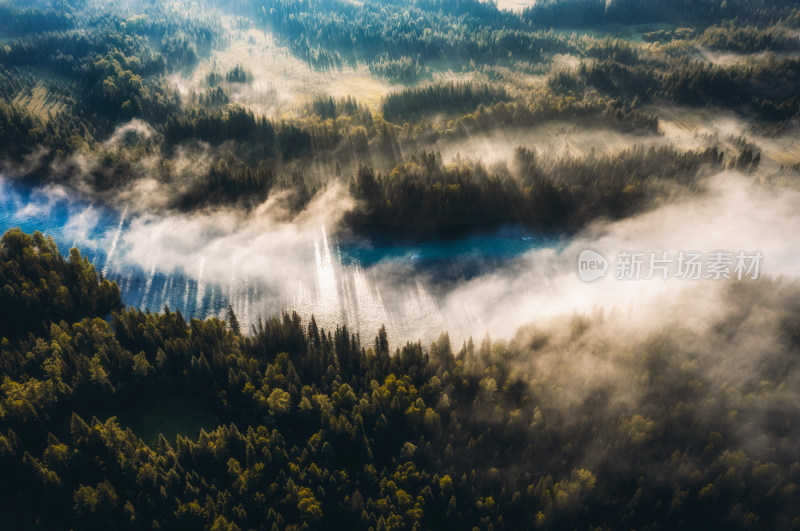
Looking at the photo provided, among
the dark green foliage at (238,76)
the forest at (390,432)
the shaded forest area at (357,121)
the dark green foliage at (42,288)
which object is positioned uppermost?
the dark green foliage at (238,76)

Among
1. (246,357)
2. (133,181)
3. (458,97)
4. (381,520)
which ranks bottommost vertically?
(381,520)

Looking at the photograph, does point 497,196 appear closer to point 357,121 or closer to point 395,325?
point 395,325

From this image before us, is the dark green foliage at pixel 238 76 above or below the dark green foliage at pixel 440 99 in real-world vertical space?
above

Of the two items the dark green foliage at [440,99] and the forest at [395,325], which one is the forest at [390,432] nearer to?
the forest at [395,325]

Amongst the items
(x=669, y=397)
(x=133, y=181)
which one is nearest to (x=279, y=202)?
(x=133, y=181)

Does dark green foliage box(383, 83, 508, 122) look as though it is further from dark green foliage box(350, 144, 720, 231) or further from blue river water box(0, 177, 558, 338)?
blue river water box(0, 177, 558, 338)

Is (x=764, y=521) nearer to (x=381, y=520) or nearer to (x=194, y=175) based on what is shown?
(x=381, y=520)

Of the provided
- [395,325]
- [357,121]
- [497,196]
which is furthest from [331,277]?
[357,121]

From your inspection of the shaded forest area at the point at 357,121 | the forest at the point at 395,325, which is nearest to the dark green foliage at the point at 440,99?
the shaded forest area at the point at 357,121
